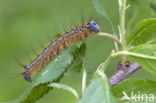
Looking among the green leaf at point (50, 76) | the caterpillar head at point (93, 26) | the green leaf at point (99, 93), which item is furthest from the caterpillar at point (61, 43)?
the green leaf at point (99, 93)


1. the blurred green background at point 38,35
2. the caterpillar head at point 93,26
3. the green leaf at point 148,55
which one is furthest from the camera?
the blurred green background at point 38,35

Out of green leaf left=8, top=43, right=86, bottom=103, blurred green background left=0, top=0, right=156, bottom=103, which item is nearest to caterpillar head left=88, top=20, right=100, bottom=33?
green leaf left=8, top=43, right=86, bottom=103

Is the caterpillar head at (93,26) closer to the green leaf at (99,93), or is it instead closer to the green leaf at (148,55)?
the green leaf at (148,55)

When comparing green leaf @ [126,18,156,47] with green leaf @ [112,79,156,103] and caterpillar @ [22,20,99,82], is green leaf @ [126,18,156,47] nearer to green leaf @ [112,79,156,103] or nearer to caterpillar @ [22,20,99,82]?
green leaf @ [112,79,156,103]

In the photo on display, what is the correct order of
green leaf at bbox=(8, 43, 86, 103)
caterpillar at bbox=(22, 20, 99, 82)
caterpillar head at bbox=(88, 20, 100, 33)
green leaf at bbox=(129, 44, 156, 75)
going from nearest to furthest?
green leaf at bbox=(129, 44, 156, 75), green leaf at bbox=(8, 43, 86, 103), caterpillar head at bbox=(88, 20, 100, 33), caterpillar at bbox=(22, 20, 99, 82)

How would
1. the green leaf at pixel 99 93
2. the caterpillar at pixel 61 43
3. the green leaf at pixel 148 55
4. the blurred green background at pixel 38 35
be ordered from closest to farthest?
the green leaf at pixel 99 93 < the green leaf at pixel 148 55 < the caterpillar at pixel 61 43 < the blurred green background at pixel 38 35

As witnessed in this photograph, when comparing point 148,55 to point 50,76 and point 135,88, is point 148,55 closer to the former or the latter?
point 135,88
